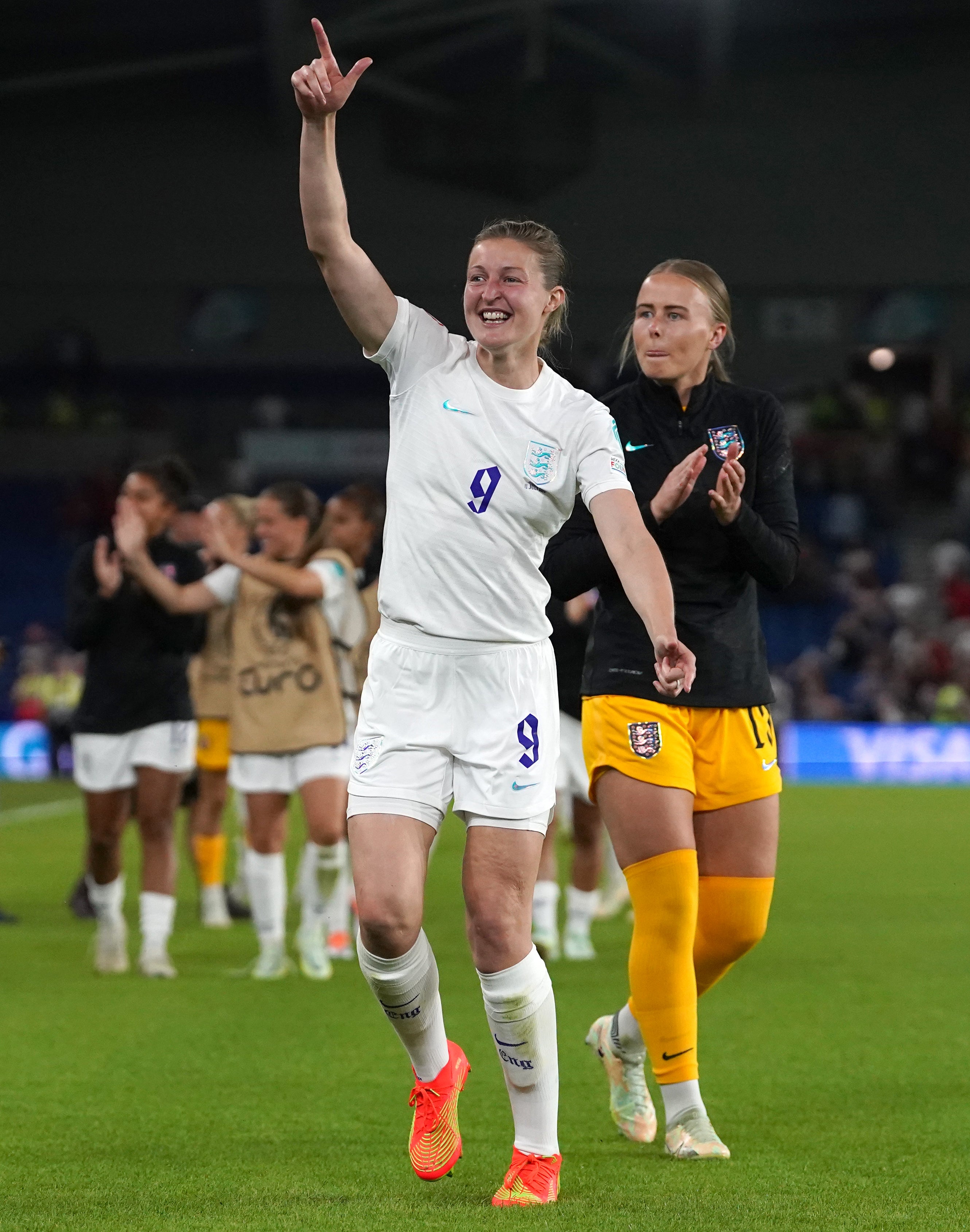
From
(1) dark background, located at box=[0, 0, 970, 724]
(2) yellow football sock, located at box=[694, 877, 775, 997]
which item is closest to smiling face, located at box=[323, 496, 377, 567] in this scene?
(2) yellow football sock, located at box=[694, 877, 775, 997]

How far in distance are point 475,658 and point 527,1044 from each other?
0.93 metres

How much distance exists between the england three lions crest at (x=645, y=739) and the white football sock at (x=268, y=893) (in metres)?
3.61

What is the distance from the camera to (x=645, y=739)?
446cm

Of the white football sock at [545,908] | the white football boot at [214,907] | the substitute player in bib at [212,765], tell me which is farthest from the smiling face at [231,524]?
the white football sock at [545,908]

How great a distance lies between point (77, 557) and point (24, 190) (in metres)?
23.8

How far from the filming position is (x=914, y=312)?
32.2 metres

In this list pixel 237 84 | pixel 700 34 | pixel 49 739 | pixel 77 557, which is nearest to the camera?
pixel 77 557

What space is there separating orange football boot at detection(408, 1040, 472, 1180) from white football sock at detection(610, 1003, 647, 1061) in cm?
74

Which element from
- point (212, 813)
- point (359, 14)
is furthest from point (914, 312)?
point (212, 813)

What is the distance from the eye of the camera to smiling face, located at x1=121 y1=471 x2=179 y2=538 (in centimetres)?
770

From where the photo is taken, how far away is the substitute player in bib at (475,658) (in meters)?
3.98

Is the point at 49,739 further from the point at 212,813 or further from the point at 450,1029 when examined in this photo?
the point at 450,1029

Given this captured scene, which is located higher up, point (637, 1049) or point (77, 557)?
point (77, 557)

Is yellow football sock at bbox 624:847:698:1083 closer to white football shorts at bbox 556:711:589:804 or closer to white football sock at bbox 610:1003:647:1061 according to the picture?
white football sock at bbox 610:1003:647:1061
